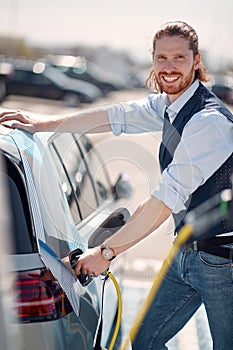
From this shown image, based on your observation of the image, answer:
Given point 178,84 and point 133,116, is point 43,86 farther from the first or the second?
point 178,84

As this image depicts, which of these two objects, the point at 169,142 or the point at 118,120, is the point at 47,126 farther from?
the point at 169,142

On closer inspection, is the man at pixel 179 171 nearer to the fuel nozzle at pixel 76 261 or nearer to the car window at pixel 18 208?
the fuel nozzle at pixel 76 261

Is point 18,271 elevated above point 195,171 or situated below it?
below

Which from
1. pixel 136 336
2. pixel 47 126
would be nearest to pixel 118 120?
pixel 47 126

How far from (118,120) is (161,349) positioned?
103cm

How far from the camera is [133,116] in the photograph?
10.2 feet

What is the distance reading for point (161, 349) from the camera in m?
3.05

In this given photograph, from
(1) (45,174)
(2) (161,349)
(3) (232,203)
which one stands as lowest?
(2) (161,349)

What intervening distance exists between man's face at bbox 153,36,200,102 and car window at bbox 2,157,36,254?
71 centimetres

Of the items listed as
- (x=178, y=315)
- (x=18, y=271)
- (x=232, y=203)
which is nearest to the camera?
(x=18, y=271)

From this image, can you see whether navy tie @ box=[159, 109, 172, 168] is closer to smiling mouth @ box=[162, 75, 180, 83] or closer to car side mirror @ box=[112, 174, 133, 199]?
smiling mouth @ box=[162, 75, 180, 83]

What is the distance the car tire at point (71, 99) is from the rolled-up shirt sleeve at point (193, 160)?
24856 millimetres

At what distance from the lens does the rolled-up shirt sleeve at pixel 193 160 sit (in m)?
2.45

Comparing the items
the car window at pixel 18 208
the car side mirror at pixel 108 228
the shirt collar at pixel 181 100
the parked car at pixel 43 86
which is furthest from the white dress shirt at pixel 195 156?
the parked car at pixel 43 86
